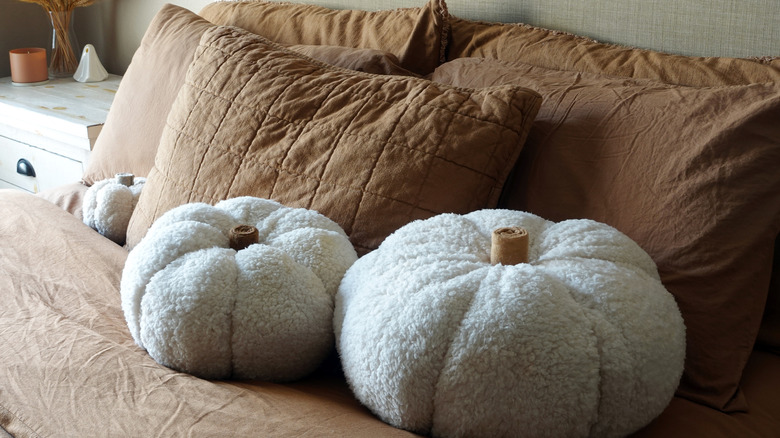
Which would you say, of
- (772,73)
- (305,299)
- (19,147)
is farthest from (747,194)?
(19,147)

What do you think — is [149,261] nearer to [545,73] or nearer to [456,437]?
[456,437]

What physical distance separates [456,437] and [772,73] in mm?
760

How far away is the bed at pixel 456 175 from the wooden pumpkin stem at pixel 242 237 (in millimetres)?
165

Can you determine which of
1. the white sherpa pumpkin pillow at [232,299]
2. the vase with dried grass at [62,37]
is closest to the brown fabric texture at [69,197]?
the white sherpa pumpkin pillow at [232,299]

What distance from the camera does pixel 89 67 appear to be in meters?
2.48

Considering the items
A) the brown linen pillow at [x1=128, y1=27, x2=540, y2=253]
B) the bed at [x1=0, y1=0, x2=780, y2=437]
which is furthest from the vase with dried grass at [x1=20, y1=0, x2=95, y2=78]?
the brown linen pillow at [x1=128, y1=27, x2=540, y2=253]

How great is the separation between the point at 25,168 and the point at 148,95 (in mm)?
877

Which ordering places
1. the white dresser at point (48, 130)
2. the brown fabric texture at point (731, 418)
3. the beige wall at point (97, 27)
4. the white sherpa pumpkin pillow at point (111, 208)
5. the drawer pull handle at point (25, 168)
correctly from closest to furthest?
the brown fabric texture at point (731, 418) → the white sherpa pumpkin pillow at point (111, 208) → the white dresser at point (48, 130) → the drawer pull handle at point (25, 168) → the beige wall at point (97, 27)

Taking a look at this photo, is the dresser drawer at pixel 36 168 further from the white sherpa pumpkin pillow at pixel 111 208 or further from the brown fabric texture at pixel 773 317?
the brown fabric texture at pixel 773 317

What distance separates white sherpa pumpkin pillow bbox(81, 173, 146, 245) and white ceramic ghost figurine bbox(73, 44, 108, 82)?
3.96ft

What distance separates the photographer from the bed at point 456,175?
831 millimetres

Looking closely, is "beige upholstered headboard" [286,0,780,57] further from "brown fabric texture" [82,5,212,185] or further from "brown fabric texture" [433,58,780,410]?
"brown fabric texture" [82,5,212,185]

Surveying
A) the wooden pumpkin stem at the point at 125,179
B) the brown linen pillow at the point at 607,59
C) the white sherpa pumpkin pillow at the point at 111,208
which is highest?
the brown linen pillow at the point at 607,59

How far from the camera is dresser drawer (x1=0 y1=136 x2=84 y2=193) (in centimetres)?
212
